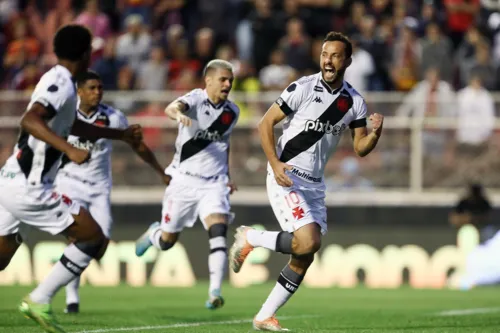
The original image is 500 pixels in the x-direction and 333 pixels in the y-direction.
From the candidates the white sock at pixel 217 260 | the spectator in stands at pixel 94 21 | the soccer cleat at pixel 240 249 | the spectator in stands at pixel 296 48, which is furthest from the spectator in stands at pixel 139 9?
the soccer cleat at pixel 240 249

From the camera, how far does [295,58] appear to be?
21812 millimetres

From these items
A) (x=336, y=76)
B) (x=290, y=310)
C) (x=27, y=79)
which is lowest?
(x=290, y=310)

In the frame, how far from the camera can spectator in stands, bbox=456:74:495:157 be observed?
64.4ft

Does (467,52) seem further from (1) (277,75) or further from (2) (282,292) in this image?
(2) (282,292)

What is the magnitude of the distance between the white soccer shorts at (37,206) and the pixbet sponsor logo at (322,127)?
96.2 inches

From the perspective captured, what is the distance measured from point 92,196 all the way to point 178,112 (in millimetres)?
2067

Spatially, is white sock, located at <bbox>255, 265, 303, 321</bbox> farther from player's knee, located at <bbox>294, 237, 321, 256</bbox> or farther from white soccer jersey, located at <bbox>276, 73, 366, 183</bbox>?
white soccer jersey, located at <bbox>276, 73, 366, 183</bbox>

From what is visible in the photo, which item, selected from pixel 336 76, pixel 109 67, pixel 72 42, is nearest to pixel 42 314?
pixel 72 42

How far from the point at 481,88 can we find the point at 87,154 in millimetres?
11949

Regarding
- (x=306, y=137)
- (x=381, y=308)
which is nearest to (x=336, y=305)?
(x=381, y=308)

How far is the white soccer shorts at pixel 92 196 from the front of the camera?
1424 centimetres

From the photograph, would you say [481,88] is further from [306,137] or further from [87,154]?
[87,154]

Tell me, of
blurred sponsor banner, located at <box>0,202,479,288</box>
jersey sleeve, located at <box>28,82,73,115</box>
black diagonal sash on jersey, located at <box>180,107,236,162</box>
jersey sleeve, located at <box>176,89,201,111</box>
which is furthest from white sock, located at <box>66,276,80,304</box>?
blurred sponsor banner, located at <box>0,202,479,288</box>

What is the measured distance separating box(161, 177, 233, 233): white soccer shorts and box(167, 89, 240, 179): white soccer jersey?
0.17 metres
